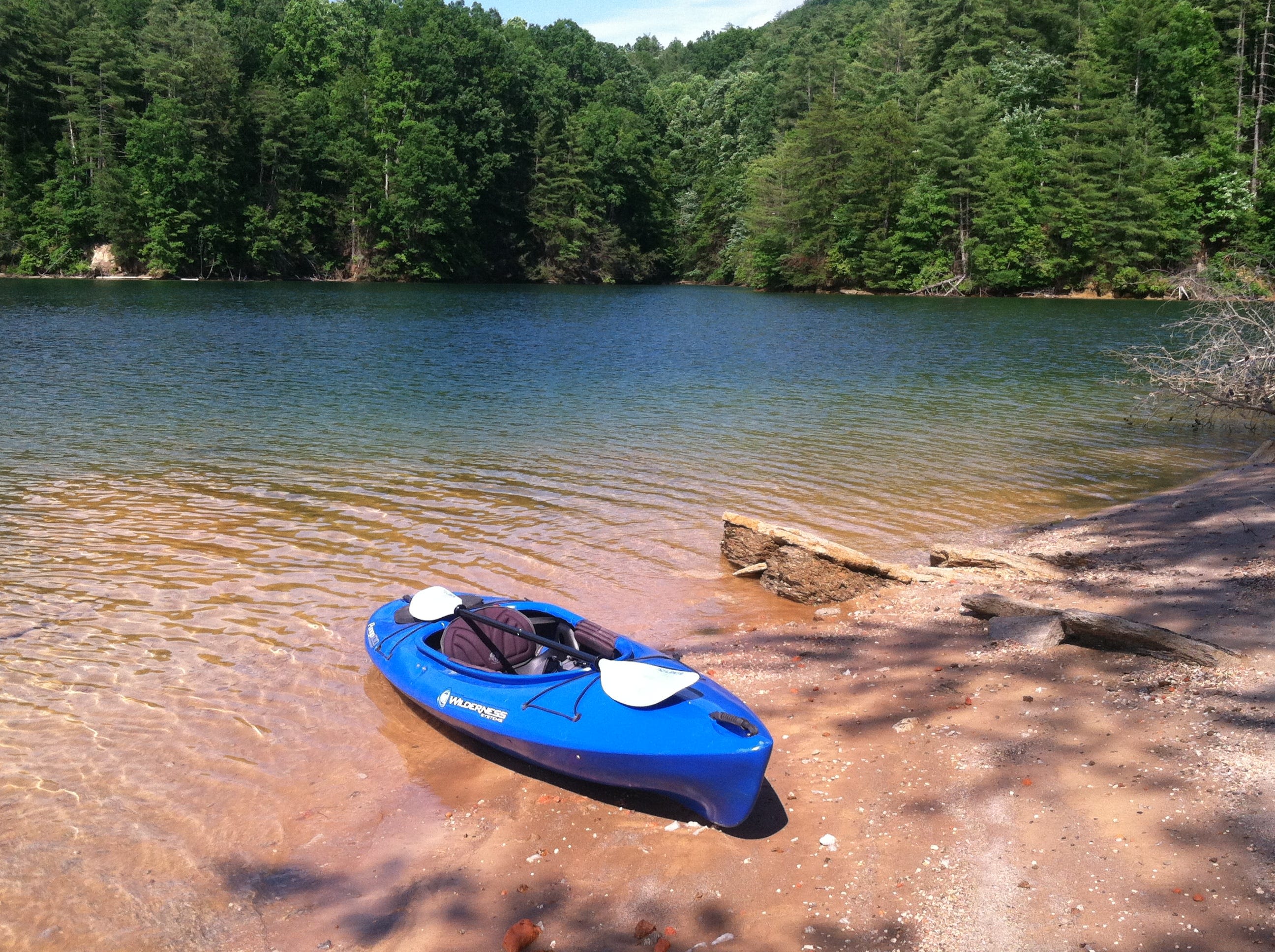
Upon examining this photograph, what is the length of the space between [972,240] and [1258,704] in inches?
2126

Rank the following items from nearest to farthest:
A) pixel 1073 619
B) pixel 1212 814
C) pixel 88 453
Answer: pixel 1212 814 < pixel 1073 619 < pixel 88 453

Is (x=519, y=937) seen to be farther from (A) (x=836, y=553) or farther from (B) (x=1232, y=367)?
(B) (x=1232, y=367)

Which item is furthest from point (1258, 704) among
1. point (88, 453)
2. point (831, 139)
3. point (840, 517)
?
point (831, 139)

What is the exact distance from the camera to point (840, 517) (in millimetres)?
10062

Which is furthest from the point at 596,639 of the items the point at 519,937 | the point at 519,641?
the point at 519,937

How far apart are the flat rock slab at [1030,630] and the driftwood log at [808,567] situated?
143 cm

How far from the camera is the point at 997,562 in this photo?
24.6 feet

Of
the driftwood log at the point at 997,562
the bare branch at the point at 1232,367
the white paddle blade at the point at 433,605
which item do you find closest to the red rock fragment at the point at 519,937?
the white paddle blade at the point at 433,605

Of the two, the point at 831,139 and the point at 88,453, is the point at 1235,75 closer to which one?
the point at 831,139

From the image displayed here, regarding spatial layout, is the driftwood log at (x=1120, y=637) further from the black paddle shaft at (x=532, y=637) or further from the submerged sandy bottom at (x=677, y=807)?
the black paddle shaft at (x=532, y=637)

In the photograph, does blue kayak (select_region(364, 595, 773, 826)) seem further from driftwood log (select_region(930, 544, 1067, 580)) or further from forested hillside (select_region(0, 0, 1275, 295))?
forested hillside (select_region(0, 0, 1275, 295))

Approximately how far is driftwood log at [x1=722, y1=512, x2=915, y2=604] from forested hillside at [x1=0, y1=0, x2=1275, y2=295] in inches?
1685

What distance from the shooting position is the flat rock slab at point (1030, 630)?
5.62 m

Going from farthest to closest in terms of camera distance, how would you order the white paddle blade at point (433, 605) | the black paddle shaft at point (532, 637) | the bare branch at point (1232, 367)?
the bare branch at point (1232, 367), the white paddle blade at point (433, 605), the black paddle shaft at point (532, 637)
